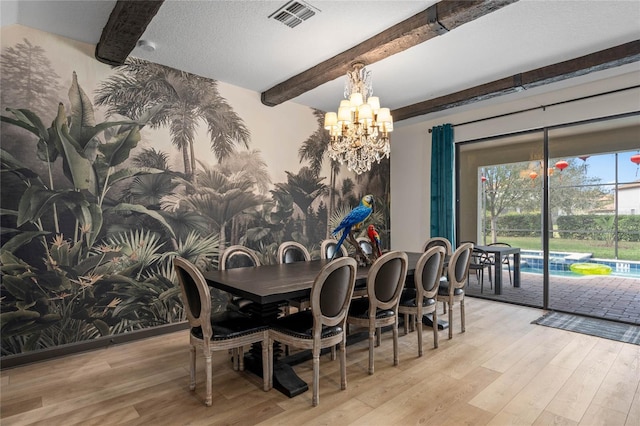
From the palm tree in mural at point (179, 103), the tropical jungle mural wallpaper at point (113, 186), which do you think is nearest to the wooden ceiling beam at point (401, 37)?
the palm tree in mural at point (179, 103)

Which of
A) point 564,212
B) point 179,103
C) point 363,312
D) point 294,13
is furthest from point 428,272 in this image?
point 179,103

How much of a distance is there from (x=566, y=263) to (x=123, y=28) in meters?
5.72

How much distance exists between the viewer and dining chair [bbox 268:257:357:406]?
88.4 inches

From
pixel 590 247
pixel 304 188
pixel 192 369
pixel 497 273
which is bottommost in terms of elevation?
pixel 192 369

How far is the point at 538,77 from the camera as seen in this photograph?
3.86 m

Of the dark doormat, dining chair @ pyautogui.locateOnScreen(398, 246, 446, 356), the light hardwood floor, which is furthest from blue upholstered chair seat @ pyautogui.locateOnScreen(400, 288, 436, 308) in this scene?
the dark doormat

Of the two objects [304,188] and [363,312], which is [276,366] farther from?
[304,188]

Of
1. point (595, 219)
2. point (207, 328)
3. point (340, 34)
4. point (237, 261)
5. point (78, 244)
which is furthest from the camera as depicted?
point (595, 219)

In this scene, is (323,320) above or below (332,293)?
below

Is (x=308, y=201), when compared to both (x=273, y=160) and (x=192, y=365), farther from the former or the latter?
(x=192, y=365)

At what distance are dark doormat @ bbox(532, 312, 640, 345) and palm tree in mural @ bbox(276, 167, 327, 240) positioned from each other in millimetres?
3266

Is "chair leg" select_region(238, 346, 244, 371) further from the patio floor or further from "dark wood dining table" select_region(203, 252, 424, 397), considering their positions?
the patio floor

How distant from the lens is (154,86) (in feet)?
12.1

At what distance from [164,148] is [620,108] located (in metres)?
5.28
